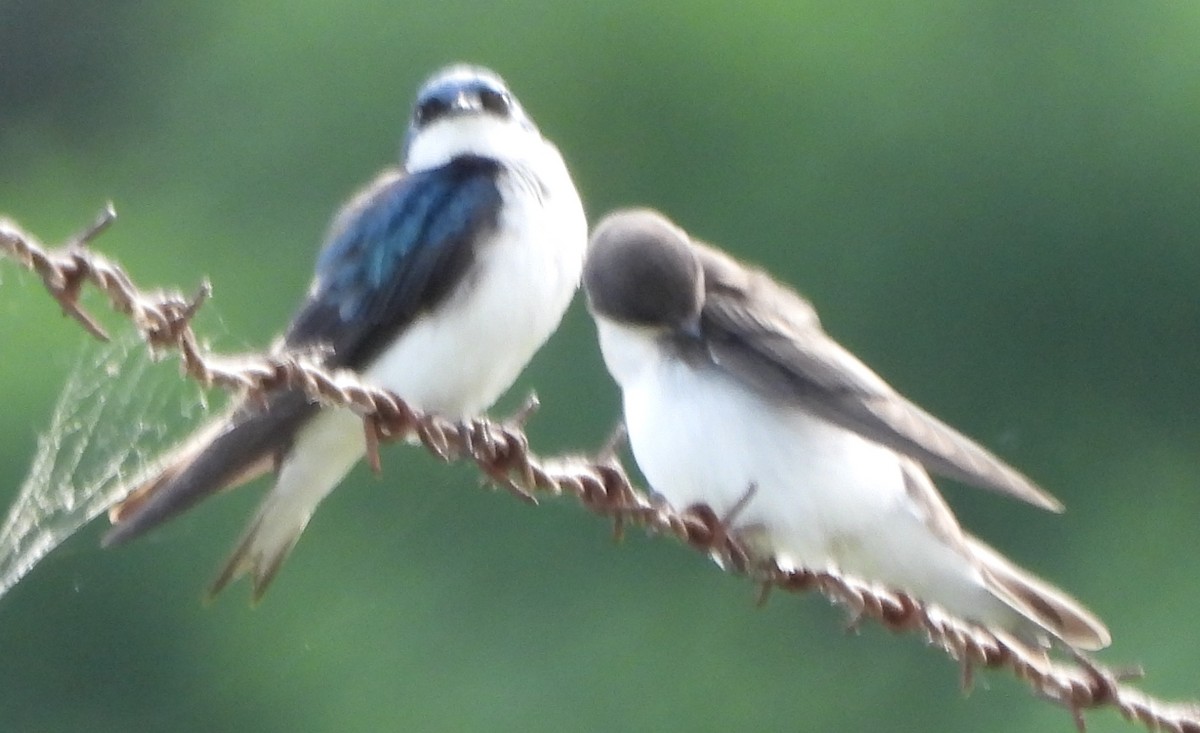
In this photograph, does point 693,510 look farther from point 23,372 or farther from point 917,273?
point 917,273

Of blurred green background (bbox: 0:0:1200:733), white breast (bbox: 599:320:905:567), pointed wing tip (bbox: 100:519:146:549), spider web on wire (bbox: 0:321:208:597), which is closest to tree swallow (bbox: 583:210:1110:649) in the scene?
white breast (bbox: 599:320:905:567)

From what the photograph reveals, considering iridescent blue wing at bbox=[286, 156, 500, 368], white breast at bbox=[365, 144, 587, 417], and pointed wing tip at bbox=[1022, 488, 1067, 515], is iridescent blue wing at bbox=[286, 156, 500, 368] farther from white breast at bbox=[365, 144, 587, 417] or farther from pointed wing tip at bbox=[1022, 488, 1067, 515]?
pointed wing tip at bbox=[1022, 488, 1067, 515]

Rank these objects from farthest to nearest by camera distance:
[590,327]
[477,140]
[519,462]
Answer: [590,327], [477,140], [519,462]

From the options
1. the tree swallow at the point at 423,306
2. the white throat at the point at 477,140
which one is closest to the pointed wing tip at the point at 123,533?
the tree swallow at the point at 423,306

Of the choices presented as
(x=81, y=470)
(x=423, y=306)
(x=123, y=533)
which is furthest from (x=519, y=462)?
(x=81, y=470)

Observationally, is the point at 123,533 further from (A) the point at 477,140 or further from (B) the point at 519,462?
(A) the point at 477,140

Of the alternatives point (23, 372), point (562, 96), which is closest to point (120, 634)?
point (23, 372)
